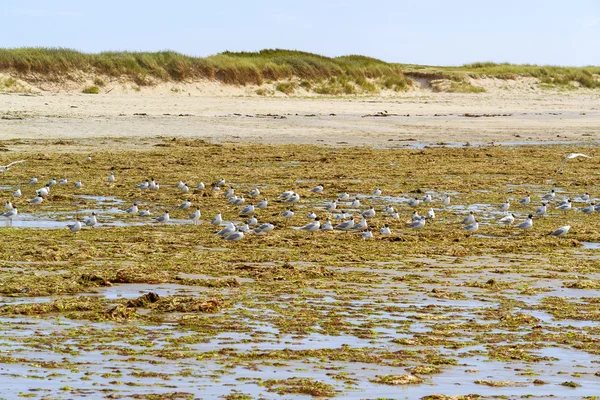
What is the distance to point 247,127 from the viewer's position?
3384 cm

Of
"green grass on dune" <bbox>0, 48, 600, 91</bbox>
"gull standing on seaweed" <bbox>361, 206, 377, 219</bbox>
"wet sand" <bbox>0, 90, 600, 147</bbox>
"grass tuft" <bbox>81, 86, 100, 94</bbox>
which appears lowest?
"gull standing on seaweed" <bbox>361, 206, 377, 219</bbox>

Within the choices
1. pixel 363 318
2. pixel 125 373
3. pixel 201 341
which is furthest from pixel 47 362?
pixel 363 318

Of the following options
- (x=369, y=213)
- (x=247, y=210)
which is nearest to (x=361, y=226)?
(x=369, y=213)

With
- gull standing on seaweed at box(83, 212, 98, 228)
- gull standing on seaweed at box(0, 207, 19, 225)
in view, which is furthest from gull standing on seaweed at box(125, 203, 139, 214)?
gull standing on seaweed at box(0, 207, 19, 225)

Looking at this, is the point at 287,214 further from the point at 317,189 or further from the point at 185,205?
the point at 317,189

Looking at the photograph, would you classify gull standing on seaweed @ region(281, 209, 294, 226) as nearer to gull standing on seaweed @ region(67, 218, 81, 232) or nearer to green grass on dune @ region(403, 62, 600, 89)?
gull standing on seaweed @ region(67, 218, 81, 232)

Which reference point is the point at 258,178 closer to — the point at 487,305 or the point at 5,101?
the point at 487,305

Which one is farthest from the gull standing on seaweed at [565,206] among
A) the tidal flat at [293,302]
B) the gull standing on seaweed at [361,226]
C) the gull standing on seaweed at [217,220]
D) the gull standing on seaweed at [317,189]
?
the gull standing on seaweed at [217,220]

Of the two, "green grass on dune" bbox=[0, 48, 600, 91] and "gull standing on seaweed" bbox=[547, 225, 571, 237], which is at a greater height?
"green grass on dune" bbox=[0, 48, 600, 91]

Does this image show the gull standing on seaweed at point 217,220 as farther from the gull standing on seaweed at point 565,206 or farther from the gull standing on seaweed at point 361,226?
the gull standing on seaweed at point 565,206

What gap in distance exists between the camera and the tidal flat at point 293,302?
7449 mm

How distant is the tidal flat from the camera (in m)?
7.45

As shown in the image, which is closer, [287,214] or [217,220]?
[217,220]

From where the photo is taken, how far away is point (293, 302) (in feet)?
33.4
